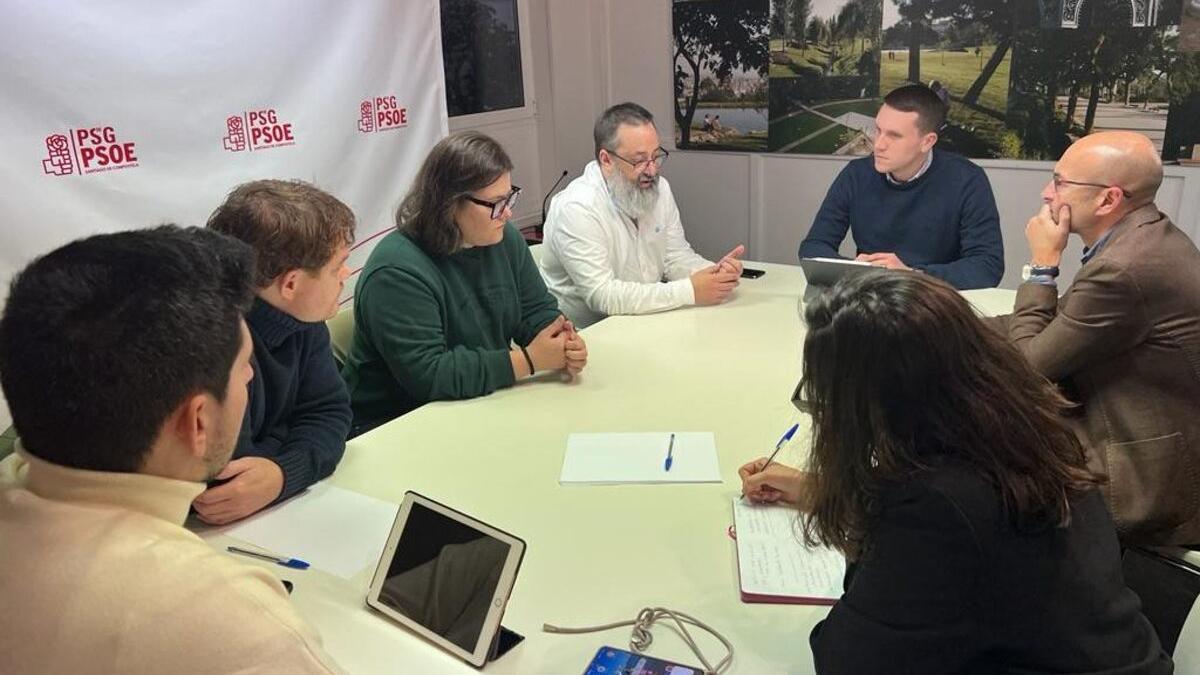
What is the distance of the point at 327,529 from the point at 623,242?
5.54 ft

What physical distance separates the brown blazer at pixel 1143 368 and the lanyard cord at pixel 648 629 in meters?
0.91

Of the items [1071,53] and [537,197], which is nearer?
[1071,53]

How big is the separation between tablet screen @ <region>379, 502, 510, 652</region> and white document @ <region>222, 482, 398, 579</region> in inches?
5.8

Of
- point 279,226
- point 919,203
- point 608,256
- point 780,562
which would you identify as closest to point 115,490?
point 279,226

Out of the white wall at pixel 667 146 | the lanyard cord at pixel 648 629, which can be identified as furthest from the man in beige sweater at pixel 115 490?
the white wall at pixel 667 146

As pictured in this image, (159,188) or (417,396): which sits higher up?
(159,188)

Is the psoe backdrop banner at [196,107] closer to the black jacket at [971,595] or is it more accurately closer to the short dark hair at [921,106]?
the short dark hair at [921,106]

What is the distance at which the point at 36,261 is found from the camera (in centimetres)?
85

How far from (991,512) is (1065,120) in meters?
3.26

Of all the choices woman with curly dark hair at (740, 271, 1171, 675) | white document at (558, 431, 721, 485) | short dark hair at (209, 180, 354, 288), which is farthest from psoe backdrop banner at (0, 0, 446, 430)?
woman with curly dark hair at (740, 271, 1171, 675)

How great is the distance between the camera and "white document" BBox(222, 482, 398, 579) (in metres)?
1.36

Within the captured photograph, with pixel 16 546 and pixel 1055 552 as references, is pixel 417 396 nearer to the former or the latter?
pixel 16 546

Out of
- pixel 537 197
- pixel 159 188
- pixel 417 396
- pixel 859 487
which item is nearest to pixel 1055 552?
pixel 859 487

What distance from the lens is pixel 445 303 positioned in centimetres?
217
